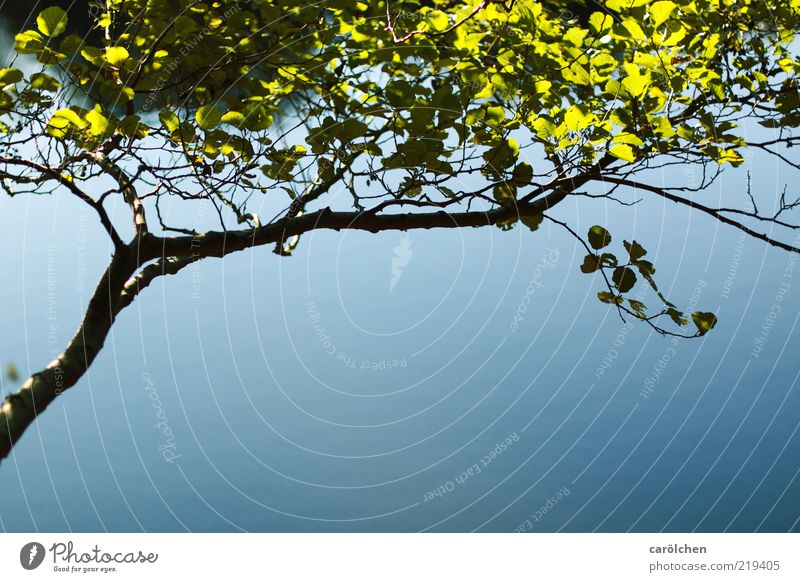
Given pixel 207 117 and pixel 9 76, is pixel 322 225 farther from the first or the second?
pixel 9 76

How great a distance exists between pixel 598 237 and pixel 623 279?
7 cm

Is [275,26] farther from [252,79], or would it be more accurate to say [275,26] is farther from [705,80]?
[705,80]

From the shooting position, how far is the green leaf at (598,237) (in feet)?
3.95

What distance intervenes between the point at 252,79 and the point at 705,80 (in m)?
0.71

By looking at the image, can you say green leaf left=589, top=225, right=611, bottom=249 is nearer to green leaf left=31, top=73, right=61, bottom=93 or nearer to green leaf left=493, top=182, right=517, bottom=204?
green leaf left=493, top=182, right=517, bottom=204

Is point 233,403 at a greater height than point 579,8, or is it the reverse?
point 579,8

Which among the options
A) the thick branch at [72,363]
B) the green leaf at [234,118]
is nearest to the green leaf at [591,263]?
the green leaf at [234,118]

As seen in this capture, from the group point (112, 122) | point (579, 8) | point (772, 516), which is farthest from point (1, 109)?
point (772, 516)

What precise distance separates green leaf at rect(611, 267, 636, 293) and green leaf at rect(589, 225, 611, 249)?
0.04m

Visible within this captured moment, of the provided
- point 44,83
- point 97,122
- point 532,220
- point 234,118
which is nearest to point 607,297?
point 532,220

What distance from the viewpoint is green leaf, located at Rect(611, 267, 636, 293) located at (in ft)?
3.91

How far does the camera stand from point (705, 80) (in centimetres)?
120

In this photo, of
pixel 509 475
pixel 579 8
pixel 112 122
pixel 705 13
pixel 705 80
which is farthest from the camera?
pixel 509 475

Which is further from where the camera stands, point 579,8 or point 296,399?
point 296,399
